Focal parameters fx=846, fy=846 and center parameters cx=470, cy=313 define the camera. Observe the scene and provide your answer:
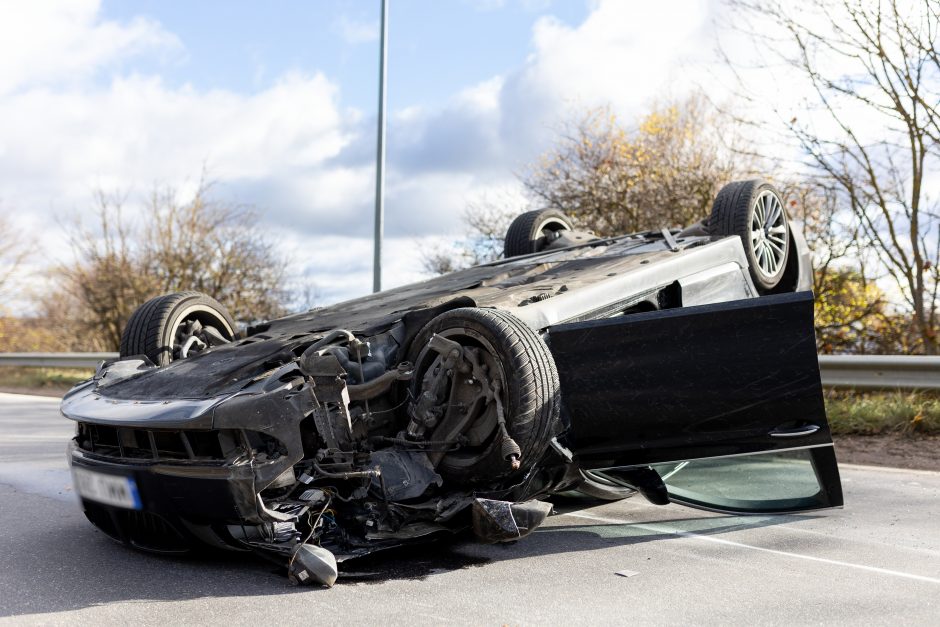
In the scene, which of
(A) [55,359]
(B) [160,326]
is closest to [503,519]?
(B) [160,326]

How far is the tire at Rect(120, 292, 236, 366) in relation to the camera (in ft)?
17.2

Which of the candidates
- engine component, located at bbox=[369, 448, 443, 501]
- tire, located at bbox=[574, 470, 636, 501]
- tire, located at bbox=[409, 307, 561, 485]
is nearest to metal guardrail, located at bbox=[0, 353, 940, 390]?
tire, located at bbox=[574, 470, 636, 501]

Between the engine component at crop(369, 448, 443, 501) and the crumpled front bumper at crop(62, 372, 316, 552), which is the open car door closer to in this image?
the engine component at crop(369, 448, 443, 501)

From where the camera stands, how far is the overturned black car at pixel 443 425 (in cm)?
370

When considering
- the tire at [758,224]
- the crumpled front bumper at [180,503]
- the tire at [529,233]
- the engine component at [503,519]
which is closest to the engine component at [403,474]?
the engine component at [503,519]

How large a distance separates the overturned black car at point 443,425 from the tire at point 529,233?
3.34m

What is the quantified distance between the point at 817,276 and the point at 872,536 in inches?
323

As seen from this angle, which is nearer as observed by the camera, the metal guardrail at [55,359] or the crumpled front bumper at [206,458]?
the crumpled front bumper at [206,458]

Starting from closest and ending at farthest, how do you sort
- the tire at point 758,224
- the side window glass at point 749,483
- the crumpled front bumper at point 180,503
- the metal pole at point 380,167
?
1. the crumpled front bumper at point 180,503
2. the side window glass at point 749,483
3. the tire at point 758,224
4. the metal pole at point 380,167

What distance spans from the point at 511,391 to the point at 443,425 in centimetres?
40

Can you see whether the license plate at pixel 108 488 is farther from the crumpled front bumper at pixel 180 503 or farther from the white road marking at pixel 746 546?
the white road marking at pixel 746 546

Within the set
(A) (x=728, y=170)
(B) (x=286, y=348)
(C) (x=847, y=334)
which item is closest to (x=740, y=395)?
(B) (x=286, y=348)

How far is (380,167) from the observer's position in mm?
12484

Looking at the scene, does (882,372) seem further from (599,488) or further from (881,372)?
(599,488)
